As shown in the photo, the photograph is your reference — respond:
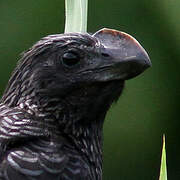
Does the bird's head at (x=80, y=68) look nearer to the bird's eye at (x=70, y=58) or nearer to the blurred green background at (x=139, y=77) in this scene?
the bird's eye at (x=70, y=58)

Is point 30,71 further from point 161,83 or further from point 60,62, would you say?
point 161,83

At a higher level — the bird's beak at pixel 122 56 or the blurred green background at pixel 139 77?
the bird's beak at pixel 122 56

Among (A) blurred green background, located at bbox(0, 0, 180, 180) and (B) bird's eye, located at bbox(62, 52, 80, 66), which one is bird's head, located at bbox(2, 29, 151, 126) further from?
(A) blurred green background, located at bbox(0, 0, 180, 180)

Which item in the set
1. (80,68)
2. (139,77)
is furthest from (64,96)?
(139,77)

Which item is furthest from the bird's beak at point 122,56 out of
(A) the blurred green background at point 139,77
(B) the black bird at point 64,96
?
(A) the blurred green background at point 139,77

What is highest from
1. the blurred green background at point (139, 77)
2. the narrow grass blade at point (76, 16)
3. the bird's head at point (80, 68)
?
the narrow grass blade at point (76, 16)

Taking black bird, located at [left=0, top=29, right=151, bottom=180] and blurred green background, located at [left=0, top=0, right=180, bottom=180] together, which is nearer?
black bird, located at [left=0, top=29, right=151, bottom=180]

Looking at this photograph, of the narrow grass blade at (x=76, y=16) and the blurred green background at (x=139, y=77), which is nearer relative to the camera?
the narrow grass blade at (x=76, y=16)

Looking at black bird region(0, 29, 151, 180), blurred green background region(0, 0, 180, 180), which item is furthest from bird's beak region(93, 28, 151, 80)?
blurred green background region(0, 0, 180, 180)
